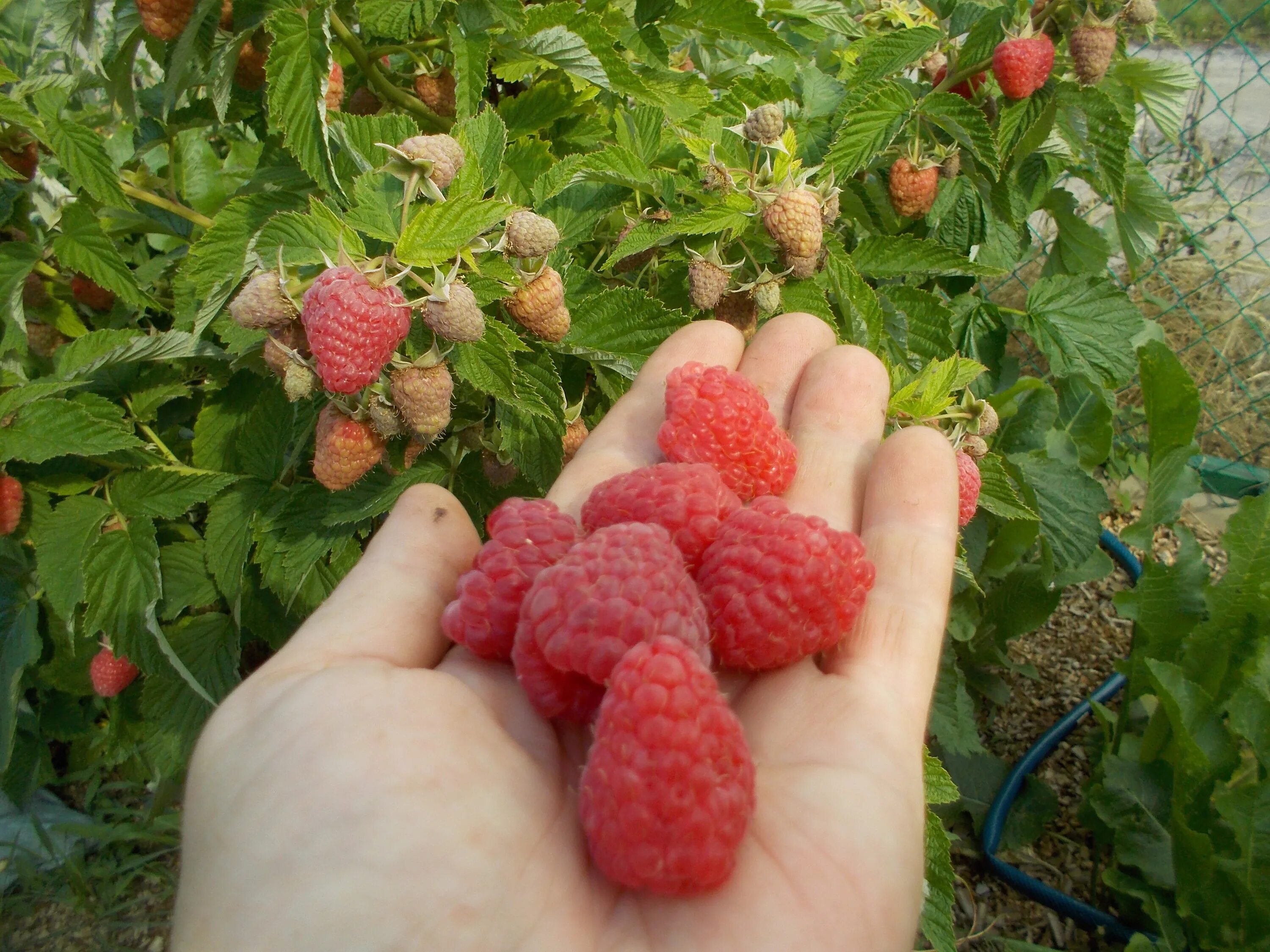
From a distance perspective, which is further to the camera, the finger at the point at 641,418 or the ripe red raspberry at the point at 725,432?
the finger at the point at 641,418

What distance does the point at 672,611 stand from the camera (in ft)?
3.67

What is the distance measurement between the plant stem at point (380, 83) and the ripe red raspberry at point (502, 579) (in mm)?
915

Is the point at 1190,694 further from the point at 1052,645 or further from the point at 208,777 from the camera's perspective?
the point at 208,777

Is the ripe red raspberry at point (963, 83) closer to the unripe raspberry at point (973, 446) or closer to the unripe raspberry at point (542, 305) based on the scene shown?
the unripe raspberry at point (973, 446)

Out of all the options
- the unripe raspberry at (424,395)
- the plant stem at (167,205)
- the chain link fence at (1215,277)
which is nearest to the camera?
the unripe raspberry at (424,395)

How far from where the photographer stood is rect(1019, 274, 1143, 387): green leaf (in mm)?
2285

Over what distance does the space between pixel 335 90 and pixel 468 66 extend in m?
0.32

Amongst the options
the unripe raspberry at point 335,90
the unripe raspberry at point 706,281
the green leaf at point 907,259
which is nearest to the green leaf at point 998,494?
the green leaf at point 907,259

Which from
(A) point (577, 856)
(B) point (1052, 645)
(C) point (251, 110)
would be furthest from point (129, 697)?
(B) point (1052, 645)

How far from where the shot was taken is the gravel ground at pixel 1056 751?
2330mm

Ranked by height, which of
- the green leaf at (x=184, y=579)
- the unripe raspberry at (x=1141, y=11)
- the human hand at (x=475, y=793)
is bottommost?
the green leaf at (x=184, y=579)

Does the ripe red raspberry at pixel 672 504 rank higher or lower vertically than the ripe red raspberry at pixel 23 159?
lower

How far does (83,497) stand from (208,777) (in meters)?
0.93

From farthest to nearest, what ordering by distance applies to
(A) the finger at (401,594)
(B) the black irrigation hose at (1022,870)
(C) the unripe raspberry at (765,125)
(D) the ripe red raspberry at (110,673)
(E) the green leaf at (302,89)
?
(B) the black irrigation hose at (1022,870)
(D) the ripe red raspberry at (110,673)
(C) the unripe raspberry at (765,125)
(E) the green leaf at (302,89)
(A) the finger at (401,594)
